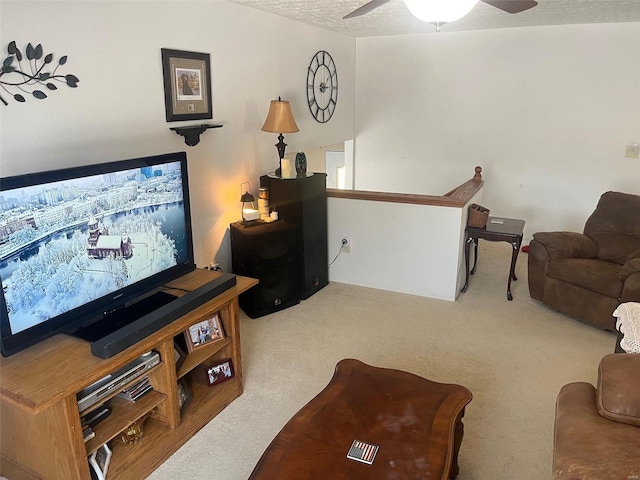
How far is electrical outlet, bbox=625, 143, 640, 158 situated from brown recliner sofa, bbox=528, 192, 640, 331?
103 centimetres

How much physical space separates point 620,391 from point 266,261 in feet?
7.48

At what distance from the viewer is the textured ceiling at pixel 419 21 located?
338 centimetres

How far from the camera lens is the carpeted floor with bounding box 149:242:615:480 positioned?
7.14 feet

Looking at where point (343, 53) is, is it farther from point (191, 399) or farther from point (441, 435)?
point (441, 435)

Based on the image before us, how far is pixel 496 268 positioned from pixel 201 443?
3126mm

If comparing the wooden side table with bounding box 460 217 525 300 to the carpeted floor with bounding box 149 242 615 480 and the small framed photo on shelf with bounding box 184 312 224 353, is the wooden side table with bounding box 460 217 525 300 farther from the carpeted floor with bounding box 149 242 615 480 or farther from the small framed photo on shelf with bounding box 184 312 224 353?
the small framed photo on shelf with bounding box 184 312 224 353

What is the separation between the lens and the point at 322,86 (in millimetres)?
4586

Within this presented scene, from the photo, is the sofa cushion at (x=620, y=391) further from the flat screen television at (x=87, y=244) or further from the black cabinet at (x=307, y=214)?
the black cabinet at (x=307, y=214)

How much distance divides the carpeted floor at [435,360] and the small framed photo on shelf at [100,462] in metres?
0.21

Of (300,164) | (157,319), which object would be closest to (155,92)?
(300,164)

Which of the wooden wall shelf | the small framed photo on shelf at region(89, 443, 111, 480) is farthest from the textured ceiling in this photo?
the small framed photo on shelf at region(89, 443, 111, 480)

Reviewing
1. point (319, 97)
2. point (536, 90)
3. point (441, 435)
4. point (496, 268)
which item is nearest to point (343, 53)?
point (319, 97)

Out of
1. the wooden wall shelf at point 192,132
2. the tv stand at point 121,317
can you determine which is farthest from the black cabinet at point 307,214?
the tv stand at point 121,317

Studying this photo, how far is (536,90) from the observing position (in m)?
4.66
